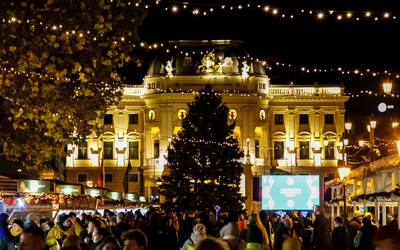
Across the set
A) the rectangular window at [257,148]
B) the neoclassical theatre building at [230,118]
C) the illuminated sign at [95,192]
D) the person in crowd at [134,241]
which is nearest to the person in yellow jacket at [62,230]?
the person in crowd at [134,241]

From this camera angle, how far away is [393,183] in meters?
27.4

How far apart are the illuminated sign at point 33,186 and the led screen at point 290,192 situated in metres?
6.69

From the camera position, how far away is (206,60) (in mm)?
92000

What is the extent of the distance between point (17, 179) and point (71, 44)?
9774mm

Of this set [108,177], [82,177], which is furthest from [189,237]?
[108,177]

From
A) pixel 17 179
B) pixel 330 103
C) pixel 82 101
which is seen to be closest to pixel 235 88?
pixel 330 103

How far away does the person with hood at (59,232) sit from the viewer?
1705 cm

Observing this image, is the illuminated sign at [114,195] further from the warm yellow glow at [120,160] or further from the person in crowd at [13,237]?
the warm yellow glow at [120,160]

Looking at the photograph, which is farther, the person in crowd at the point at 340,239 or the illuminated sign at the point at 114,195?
the illuminated sign at the point at 114,195

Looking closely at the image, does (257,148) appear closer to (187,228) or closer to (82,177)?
(82,177)

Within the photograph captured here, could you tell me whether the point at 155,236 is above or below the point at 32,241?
below

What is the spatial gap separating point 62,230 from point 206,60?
74.2 meters

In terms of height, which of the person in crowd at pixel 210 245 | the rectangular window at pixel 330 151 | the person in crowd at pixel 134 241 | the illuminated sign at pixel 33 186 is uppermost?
the rectangular window at pixel 330 151

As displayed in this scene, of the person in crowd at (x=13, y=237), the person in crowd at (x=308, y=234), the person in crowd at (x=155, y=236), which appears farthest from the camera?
the person in crowd at (x=308, y=234)
